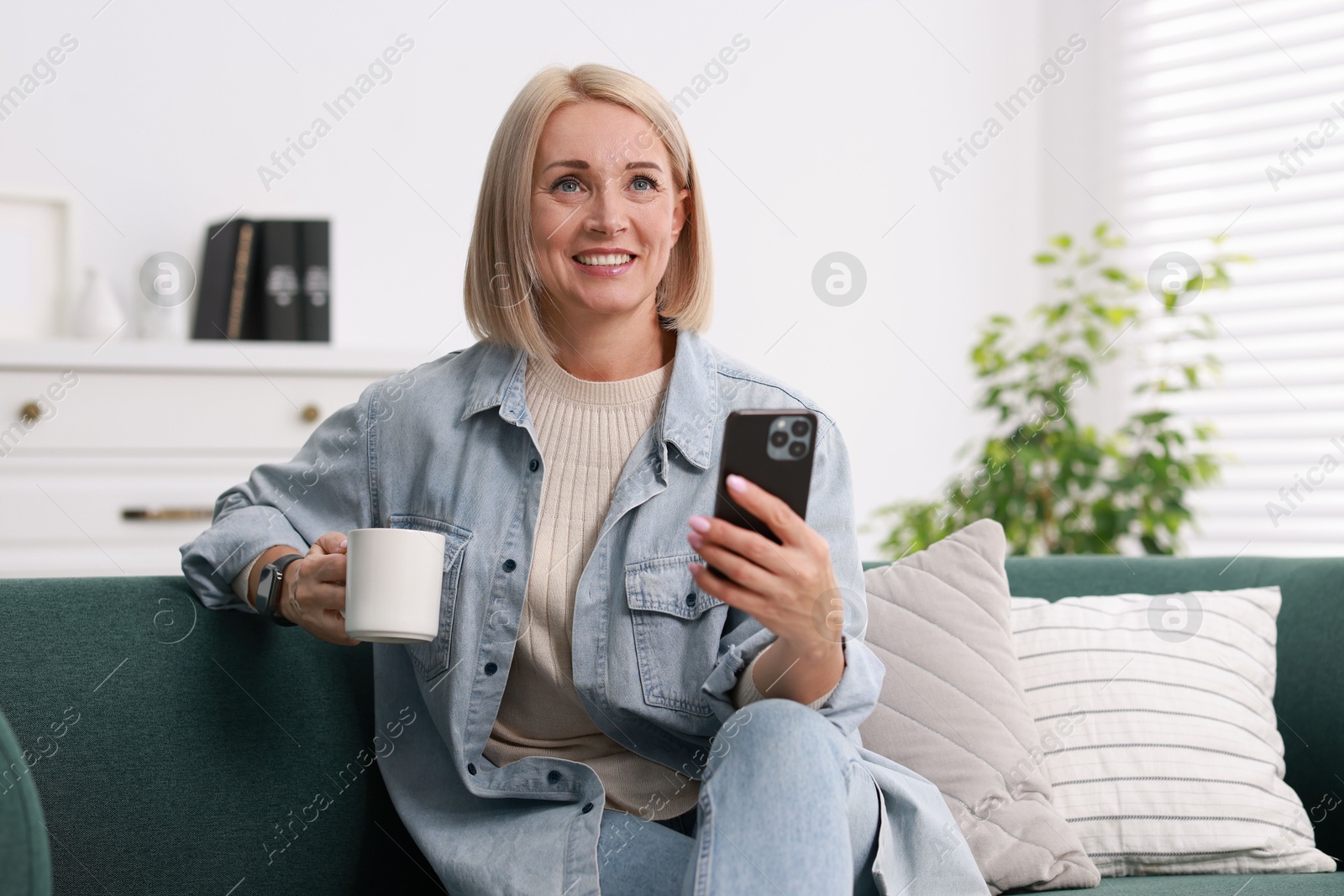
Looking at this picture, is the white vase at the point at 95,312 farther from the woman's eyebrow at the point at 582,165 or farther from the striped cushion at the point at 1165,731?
the striped cushion at the point at 1165,731

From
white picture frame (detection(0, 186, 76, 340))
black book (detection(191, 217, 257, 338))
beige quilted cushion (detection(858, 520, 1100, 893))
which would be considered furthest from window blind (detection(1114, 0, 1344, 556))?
white picture frame (detection(0, 186, 76, 340))

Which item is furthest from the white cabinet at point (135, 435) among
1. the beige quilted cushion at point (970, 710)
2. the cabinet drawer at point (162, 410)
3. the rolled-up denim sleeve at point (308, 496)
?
the beige quilted cushion at point (970, 710)

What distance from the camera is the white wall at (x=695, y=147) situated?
2621 mm

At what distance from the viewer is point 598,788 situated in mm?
1176

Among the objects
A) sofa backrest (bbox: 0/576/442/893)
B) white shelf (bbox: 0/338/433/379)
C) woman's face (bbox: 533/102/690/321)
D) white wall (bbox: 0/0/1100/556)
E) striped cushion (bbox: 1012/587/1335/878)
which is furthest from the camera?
white wall (bbox: 0/0/1100/556)

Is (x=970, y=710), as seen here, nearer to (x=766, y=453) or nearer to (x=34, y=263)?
(x=766, y=453)

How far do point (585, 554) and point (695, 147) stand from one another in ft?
6.83

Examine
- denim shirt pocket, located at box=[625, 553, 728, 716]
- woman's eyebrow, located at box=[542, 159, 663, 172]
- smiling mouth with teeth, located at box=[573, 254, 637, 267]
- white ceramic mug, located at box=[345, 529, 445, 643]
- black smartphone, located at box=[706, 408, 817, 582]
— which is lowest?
denim shirt pocket, located at box=[625, 553, 728, 716]

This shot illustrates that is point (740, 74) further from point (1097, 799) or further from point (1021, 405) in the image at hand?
point (1097, 799)

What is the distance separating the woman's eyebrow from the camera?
131 cm

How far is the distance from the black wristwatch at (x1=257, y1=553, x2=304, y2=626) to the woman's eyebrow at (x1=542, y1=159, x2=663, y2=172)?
51 centimetres

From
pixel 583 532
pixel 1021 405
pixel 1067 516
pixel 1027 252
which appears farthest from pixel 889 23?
pixel 583 532

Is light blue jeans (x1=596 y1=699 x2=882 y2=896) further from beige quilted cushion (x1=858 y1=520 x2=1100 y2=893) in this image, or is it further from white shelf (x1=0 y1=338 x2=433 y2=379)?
white shelf (x1=0 y1=338 x2=433 y2=379)

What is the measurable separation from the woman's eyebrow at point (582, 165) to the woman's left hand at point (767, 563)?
50 centimetres
